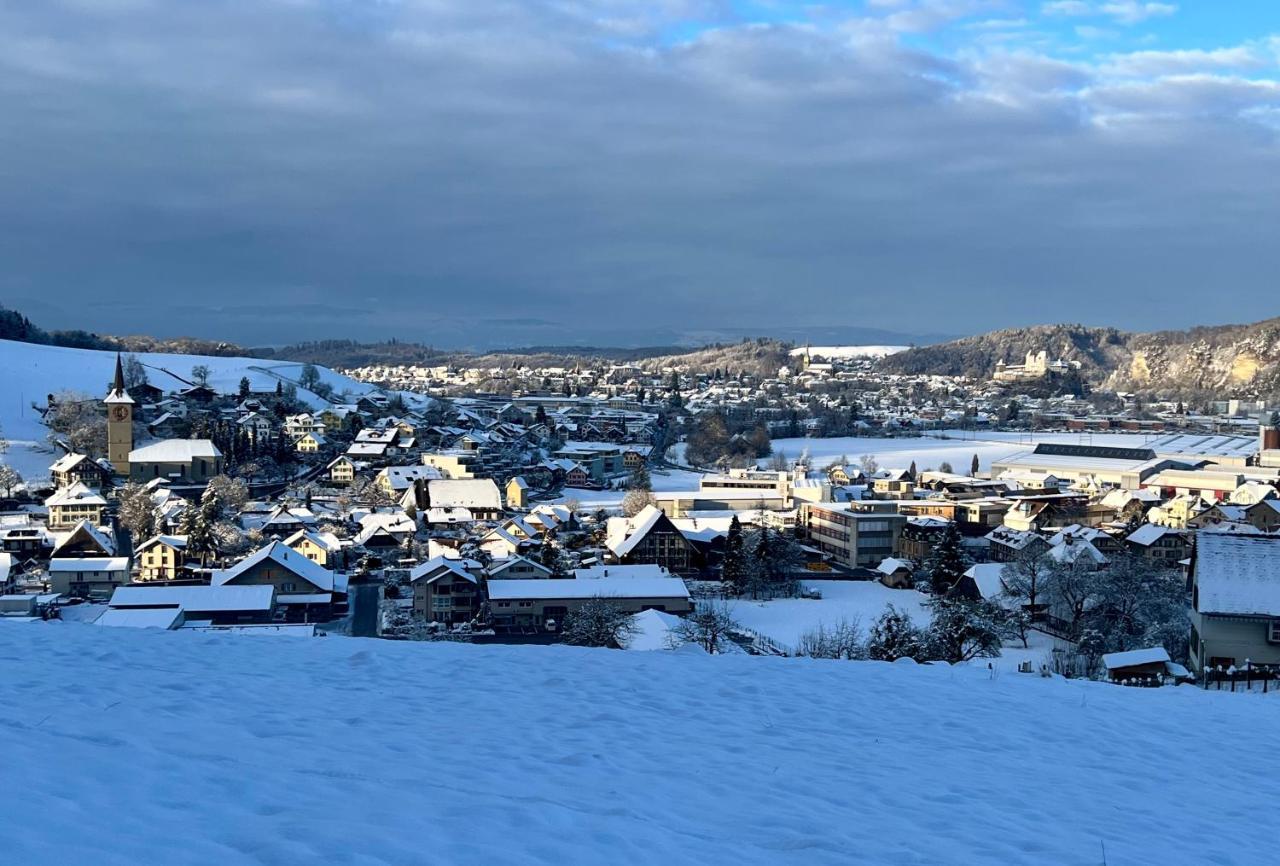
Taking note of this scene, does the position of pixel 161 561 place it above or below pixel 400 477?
below

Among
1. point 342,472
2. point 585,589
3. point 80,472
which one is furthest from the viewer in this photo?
point 342,472

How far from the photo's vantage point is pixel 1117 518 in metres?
26.3

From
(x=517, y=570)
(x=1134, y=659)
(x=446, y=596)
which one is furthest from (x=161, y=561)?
(x=1134, y=659)

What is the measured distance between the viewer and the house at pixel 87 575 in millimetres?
15336

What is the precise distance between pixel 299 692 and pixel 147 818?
5.53 feet

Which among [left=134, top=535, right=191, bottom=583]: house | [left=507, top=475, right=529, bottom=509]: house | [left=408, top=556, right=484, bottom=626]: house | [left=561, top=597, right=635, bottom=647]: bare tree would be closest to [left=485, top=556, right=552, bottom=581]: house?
[left=408, top=556, right=484, bottom=626]: house

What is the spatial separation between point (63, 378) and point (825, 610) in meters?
36.9

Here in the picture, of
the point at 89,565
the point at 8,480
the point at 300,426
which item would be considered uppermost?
the point at 300,426

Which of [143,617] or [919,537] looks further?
[919,537]

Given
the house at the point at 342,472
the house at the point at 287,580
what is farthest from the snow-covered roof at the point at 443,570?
the house at the point at 342,472

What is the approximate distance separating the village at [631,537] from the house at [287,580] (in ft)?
0.12

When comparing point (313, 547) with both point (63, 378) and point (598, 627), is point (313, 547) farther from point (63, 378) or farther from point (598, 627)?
point (63, 378)

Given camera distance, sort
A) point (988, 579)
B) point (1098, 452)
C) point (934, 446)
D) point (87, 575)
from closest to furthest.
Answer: point (87, 575) → point (988, 579) → point (1098, 452) → point (934, 446)

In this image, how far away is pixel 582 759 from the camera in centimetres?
303
